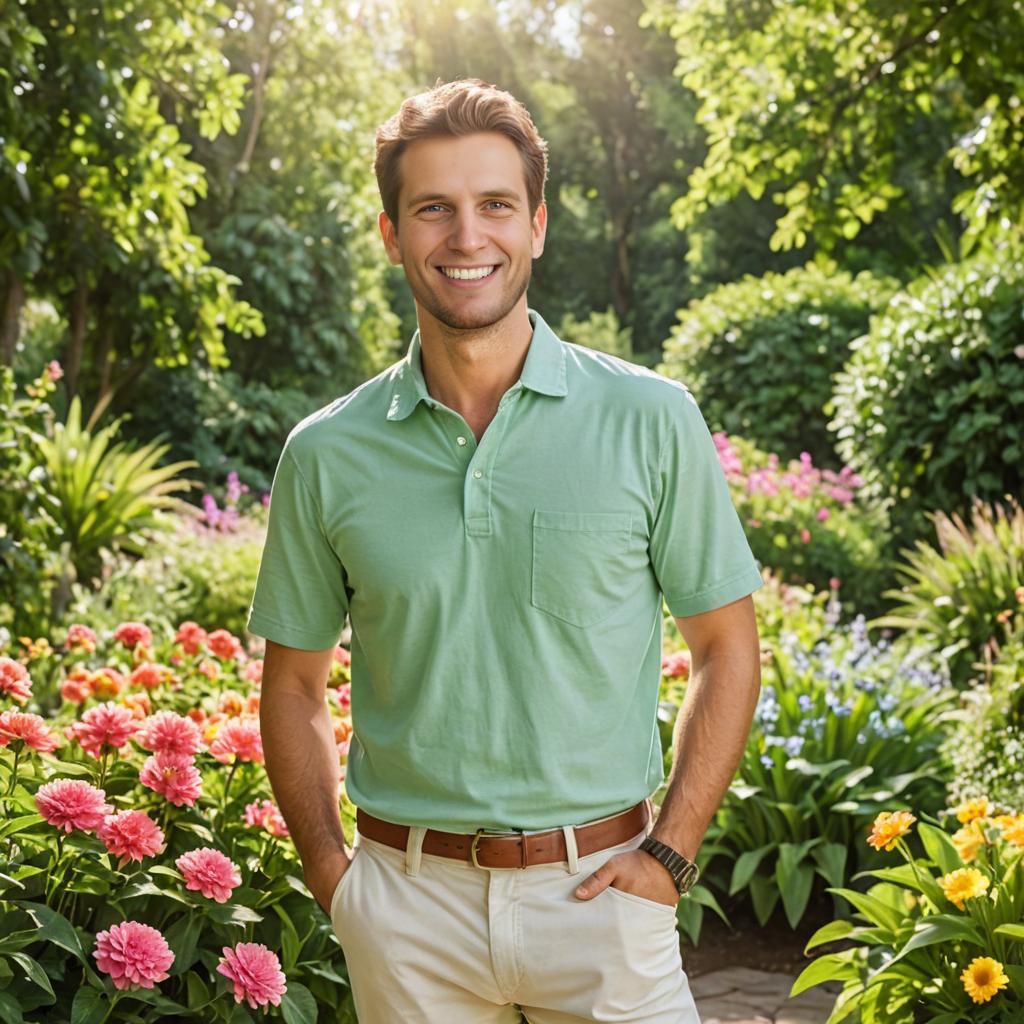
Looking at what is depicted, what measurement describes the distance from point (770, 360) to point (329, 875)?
37.7ft

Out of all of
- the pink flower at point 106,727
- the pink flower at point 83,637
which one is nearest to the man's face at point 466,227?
the pink flower at point 106,727

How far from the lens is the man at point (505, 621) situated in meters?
2.05

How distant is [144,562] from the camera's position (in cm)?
800

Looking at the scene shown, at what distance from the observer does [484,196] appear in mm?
2184

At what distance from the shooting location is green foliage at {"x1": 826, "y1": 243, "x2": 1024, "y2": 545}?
8805mm

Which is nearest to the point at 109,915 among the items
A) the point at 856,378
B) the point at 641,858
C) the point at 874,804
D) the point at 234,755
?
the point at 234,755

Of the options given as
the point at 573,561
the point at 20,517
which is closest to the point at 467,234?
the point at 573,561

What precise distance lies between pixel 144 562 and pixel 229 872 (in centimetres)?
555

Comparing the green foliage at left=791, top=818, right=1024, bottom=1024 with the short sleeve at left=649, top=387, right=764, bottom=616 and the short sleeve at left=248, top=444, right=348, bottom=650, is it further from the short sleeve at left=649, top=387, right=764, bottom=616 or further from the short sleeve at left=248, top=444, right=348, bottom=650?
the short sleeve at left=248, top=444, right=348, bottom=650

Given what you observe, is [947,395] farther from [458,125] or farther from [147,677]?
[458,125]

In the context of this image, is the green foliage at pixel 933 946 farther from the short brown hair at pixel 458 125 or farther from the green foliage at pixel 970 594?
the green foliage at pixel 970 594

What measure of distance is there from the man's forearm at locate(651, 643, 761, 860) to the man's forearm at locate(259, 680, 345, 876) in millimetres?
596

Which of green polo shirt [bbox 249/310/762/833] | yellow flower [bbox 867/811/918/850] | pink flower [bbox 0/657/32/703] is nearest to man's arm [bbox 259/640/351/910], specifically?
green polo shirt [bbox 249/310/762/833]

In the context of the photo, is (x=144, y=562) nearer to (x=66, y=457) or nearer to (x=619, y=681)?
(x=66, y=457)
